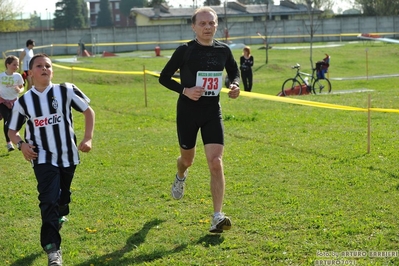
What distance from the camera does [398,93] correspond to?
1967 centimetres

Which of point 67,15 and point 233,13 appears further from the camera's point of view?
point 67,15

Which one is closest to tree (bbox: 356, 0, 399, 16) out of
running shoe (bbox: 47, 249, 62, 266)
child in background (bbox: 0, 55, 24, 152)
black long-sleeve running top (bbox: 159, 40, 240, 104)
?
child in background (bbox: 0, 55, 24, 152)

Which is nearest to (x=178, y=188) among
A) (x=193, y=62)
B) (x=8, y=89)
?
(x=193, y=62)

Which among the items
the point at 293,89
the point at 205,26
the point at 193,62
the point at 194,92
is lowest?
the point at 293,89

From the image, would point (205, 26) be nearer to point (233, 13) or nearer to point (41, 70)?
point (41, 70)

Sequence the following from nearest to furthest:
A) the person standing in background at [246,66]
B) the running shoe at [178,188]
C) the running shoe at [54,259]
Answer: the running shoe at [54,259]
the running shoe at [178,188]
the person standing in background at [246,66]

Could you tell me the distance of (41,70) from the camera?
5.91 m

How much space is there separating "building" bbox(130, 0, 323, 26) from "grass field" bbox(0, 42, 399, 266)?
71856 mm

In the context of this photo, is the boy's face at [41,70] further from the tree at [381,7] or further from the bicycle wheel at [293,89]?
the tree at [381,7]

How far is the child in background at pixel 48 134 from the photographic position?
19.1ft

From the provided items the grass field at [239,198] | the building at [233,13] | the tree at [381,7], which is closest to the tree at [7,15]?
the building at [233,13]

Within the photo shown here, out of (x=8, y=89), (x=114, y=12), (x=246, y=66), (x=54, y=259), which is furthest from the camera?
(x=114, y=12)

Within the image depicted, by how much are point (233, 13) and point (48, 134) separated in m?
83.5

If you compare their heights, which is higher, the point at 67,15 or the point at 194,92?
the point at 67,15
